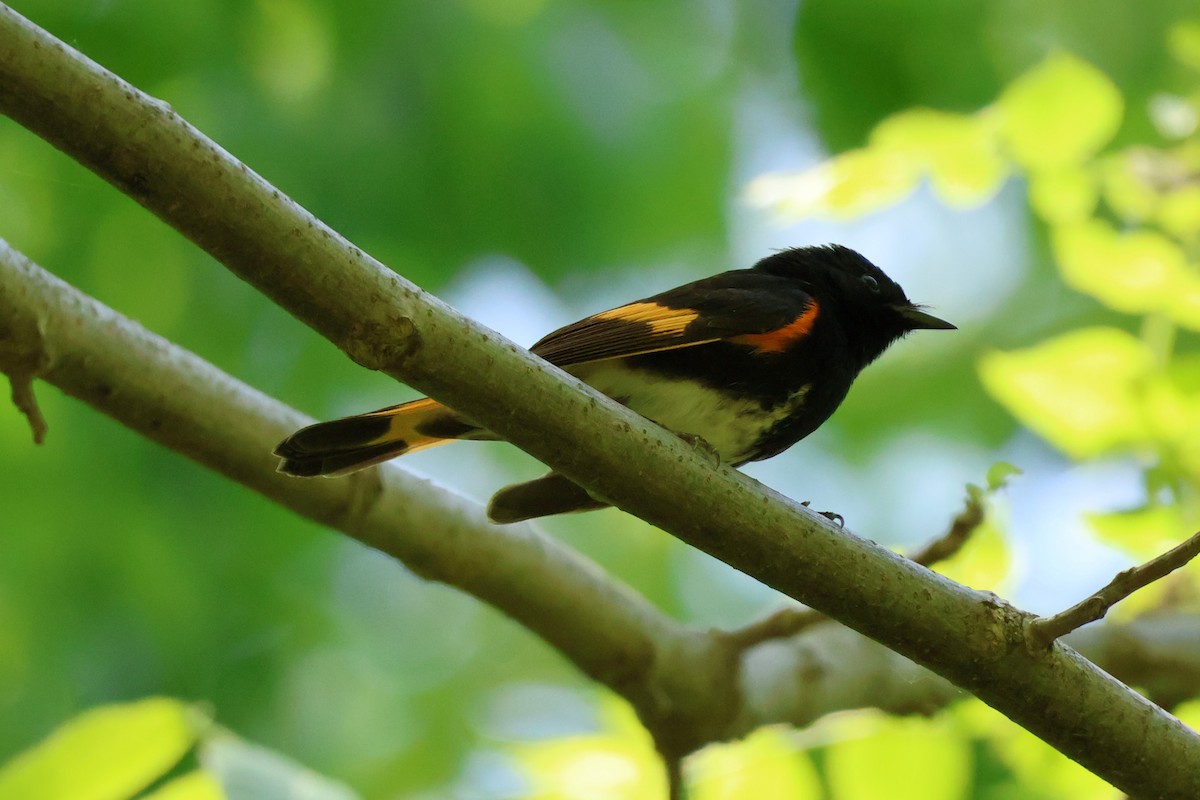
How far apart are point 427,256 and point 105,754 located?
108 inches

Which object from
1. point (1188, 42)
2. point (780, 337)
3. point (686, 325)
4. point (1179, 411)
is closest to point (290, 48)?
point (686, 325)

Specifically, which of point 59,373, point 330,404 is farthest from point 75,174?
point 59,373

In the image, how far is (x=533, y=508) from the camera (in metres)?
2.59

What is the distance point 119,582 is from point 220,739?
233cm

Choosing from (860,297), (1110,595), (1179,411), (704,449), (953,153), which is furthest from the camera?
(860,297)

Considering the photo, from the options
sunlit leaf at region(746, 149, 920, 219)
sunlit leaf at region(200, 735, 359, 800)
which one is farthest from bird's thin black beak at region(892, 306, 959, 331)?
sunlit leaf at region(200, 735, 359, 800)

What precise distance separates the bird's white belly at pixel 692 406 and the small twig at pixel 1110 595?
0.92 m

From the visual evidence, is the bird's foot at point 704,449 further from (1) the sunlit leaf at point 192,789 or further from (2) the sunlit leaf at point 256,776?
(1) the sunlit leaf at point 192,789

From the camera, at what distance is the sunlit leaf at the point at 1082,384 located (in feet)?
8.10

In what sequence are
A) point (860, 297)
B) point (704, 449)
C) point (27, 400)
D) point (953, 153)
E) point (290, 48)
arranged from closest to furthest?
point (704, 449)
point (27, 400)
point (953, 153)
point (860, 297)
point (290, 48)

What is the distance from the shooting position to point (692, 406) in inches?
104

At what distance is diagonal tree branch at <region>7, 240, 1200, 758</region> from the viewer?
2404mm

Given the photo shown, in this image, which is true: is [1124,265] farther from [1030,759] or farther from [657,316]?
[1030,759]

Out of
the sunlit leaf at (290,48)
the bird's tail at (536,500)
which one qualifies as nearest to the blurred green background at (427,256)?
the sunlit leaf at (290,48)
